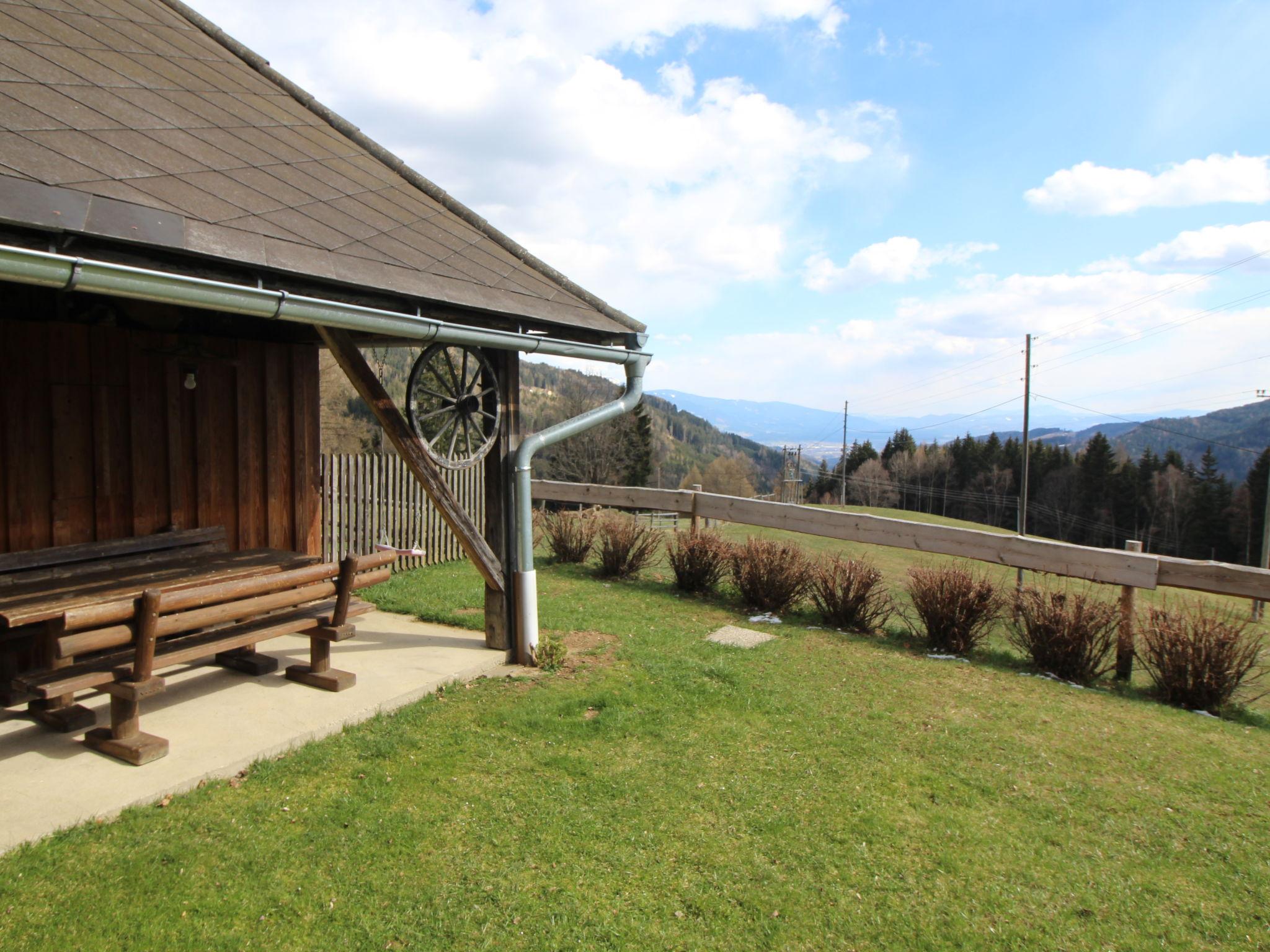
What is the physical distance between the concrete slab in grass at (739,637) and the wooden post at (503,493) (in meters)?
1.93

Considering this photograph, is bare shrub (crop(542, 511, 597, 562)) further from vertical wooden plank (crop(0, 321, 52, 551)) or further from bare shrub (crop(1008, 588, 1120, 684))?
vertical wooden plank (crop(0, 321, 52, 551))

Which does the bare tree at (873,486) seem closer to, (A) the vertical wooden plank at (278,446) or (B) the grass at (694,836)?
(A) the vertical wooden plank at (278,446)

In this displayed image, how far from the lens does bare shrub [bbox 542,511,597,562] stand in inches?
388

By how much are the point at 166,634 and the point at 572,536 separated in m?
6.37

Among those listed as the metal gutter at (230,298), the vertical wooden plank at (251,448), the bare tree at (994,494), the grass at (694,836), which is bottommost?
the bare tree at (994,494)

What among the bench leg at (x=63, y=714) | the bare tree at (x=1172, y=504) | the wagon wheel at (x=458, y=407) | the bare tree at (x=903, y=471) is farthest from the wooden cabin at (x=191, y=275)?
the bare tree at (x=903, y=471)

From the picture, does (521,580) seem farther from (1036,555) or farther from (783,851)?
(1036,555)

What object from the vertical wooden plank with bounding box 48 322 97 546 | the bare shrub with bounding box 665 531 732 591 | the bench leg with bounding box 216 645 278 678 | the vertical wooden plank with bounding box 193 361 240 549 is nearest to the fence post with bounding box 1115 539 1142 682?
the bare shrub with bounding box 665 531 732 591

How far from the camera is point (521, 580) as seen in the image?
564 cm

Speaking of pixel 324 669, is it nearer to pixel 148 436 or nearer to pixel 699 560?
pixel 148 436

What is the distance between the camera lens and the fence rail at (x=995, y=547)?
5.76m

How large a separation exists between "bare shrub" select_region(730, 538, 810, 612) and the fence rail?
0.37m

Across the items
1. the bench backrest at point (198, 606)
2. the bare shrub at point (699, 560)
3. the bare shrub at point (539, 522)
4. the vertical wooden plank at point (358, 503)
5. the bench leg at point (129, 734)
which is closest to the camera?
the bench backrest at point (198, 606)

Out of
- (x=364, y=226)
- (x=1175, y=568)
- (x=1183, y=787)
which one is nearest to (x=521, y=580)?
(x=364, y=226)
